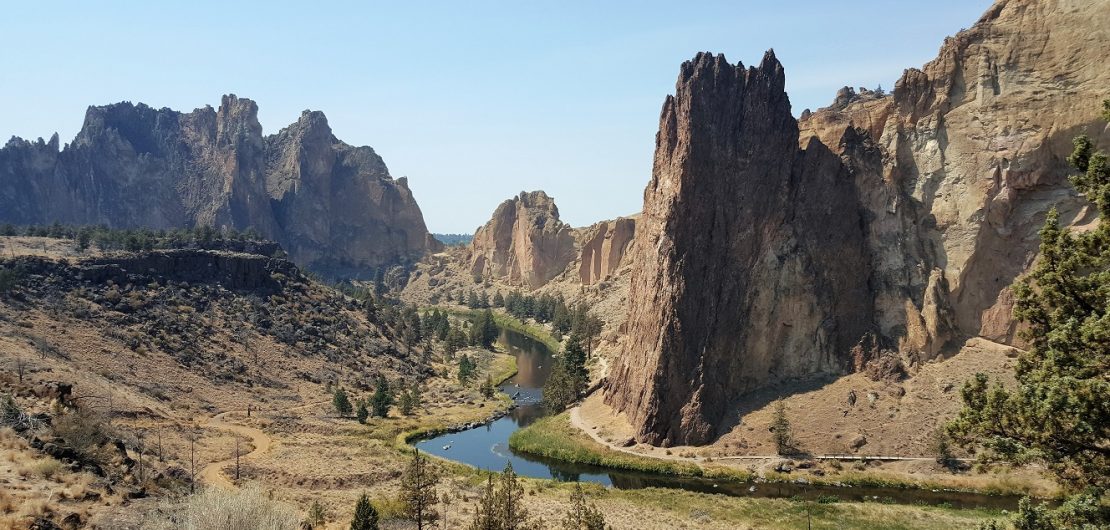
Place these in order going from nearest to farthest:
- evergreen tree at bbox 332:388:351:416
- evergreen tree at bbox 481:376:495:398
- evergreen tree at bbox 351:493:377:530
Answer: evergreen tree at bbox 351:493:377:530 → evergreen tree at bbox 332:388:351:416 → evergreen tree at bbox 481:376:495:398

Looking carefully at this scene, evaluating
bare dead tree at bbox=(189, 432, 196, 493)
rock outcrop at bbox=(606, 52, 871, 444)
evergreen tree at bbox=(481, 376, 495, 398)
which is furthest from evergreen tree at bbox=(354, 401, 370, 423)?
rock outcrop at bbox=(606, 52, 871, 444)

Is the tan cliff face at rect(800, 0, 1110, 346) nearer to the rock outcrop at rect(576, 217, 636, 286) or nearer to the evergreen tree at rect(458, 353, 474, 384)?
the evergreen tree at rect(458, 353, 474, 384)

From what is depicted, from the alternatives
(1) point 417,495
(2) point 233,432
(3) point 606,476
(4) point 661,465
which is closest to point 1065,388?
(1) point 417,495

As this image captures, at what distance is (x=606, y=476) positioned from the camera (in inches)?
2603

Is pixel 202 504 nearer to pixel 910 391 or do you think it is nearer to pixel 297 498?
pixel 297 498

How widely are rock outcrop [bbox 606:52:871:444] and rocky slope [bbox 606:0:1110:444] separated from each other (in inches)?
7.3

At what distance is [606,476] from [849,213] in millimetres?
42018

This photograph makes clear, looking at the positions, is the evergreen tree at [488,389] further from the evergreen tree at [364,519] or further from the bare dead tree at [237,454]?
the evergreen tree at [364,519]

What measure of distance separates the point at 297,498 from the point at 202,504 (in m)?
24.9

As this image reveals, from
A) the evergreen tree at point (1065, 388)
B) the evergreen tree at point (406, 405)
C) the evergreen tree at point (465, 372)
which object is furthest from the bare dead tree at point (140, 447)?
the evergreen tree at point (465, 372)

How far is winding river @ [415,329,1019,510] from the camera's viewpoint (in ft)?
185

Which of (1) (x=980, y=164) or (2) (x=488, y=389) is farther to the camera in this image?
(2) (x=488, y=389)

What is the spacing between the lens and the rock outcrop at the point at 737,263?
73812mm

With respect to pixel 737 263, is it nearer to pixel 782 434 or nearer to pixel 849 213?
pixel 849 213
